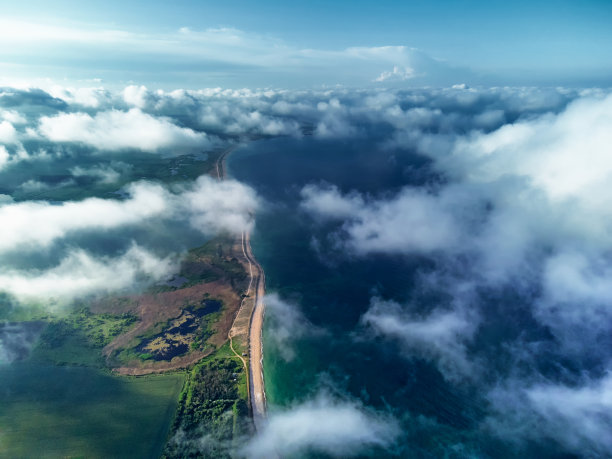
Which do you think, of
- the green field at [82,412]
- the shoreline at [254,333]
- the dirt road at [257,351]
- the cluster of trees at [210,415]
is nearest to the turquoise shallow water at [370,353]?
the dirt road at [257,351]

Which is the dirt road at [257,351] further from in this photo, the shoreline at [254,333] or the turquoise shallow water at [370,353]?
the turquoise shallow water at [370,353]

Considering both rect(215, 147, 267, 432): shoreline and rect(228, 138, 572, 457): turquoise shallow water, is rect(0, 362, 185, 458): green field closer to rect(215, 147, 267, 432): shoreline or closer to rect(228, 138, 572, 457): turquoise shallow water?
rect(215, 147, 267, 432): shoreline

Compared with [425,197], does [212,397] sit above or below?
below

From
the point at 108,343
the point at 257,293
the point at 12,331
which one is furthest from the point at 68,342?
the point at 257,293

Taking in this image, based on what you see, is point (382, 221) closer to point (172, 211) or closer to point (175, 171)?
point (172, 211)

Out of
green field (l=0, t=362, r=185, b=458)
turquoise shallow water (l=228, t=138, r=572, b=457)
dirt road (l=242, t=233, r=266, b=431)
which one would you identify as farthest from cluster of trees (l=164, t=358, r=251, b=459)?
turquoise shallow water (l=228, t=138, r=572, b=457)

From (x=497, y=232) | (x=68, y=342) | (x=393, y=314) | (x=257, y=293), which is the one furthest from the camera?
(x=497, y=232)
